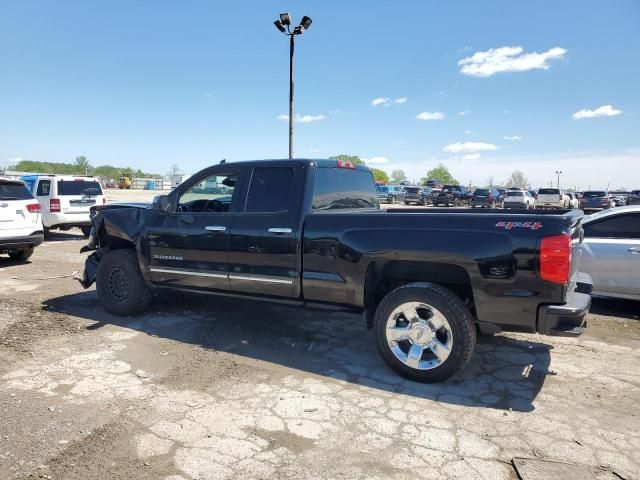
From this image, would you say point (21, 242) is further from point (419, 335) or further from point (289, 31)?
point (289, 31)

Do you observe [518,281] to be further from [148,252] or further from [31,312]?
[31,312]

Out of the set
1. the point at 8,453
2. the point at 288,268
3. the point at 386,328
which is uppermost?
the point at 288,268

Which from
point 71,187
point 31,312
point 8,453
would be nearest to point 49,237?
point 71,187

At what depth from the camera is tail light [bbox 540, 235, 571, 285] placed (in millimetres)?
3342

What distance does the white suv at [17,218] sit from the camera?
8555 mm

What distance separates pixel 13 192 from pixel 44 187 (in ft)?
11.9

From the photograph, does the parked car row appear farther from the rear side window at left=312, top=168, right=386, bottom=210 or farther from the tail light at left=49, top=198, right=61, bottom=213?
the rear side window at left=312, top=168, right=386, bottom=210

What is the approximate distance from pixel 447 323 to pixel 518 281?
66 centimetres

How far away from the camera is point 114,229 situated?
5789 millimetres

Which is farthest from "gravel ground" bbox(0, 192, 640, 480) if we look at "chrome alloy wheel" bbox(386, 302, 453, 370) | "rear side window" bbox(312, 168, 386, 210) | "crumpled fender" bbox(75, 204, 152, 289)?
"rear side window" bbox(312, 168, 386, 210)

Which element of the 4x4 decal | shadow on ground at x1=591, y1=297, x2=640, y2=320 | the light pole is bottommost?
shadow on ground at x1=591, y1=297, x2=640, y2=320

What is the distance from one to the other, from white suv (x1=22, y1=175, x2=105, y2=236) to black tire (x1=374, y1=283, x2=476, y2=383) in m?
10.5

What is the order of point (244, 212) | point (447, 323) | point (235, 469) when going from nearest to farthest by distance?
1. point (235, 469)
2. point (447, 323)
3. point (244, 212)

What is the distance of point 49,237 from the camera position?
533 inches
